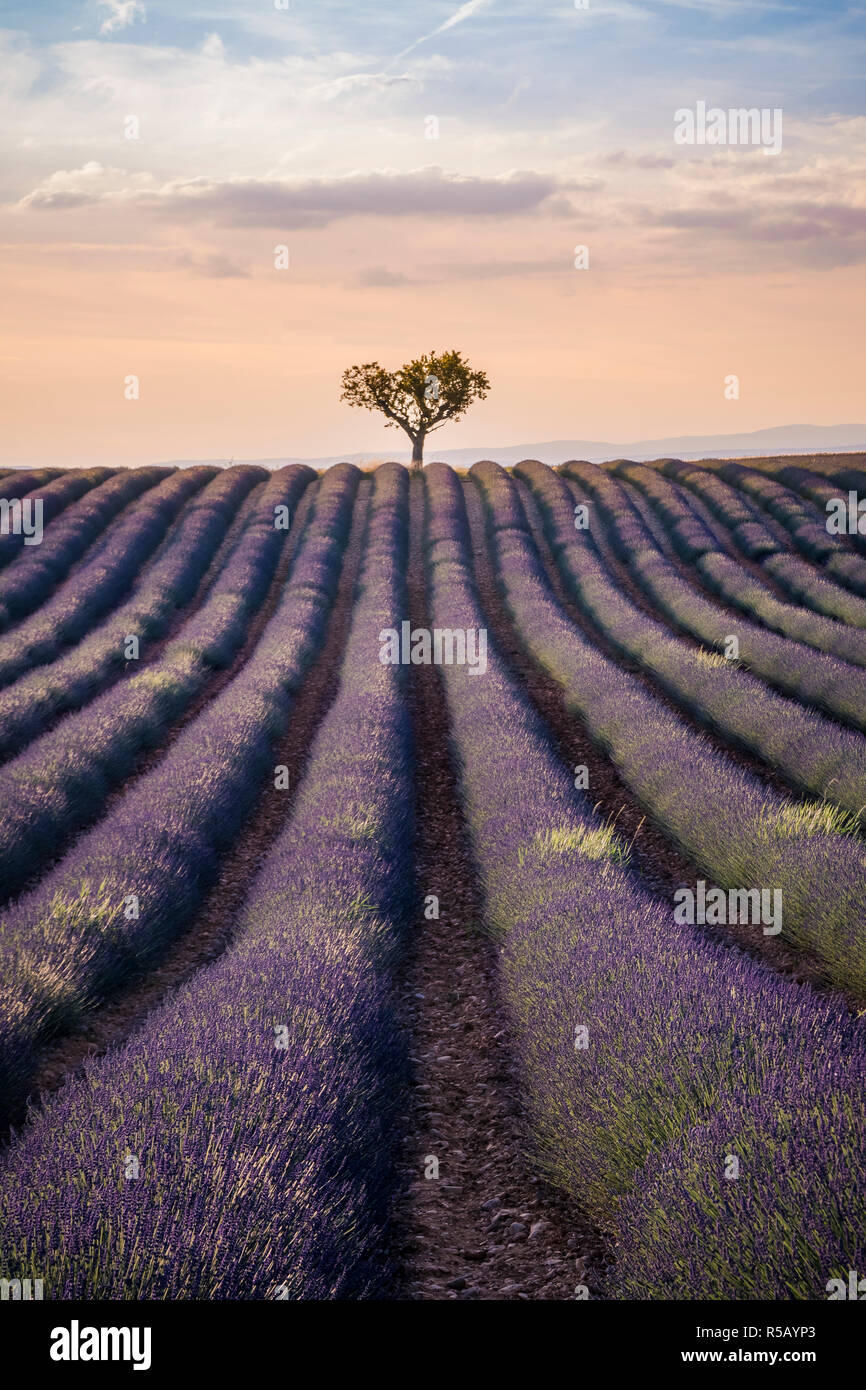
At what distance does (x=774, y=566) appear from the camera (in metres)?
17.2

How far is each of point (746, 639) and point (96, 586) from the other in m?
9.63

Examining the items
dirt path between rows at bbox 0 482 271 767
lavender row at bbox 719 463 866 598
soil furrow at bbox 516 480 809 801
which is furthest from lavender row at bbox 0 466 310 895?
lavender row at bbox 719 463 866 598

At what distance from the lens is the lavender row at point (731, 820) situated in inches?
177

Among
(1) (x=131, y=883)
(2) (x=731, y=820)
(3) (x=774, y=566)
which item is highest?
(3) (x=774, y=566)

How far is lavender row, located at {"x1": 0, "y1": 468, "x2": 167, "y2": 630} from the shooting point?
14453 millimetres

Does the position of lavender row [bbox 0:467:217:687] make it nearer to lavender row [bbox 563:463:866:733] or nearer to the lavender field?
Result: the lavender field

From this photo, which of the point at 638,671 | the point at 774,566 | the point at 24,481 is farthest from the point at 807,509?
the point at 24,481

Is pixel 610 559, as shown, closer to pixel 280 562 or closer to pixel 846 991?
pixel 280 562

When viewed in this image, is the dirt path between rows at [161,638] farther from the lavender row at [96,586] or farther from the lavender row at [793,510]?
the lavender row at [793,510]

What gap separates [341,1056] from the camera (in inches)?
121

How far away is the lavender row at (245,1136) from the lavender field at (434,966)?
0.01 m

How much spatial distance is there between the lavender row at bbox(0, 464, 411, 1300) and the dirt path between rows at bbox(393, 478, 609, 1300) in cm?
15

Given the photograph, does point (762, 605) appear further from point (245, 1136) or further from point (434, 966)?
point (245, 1136)
